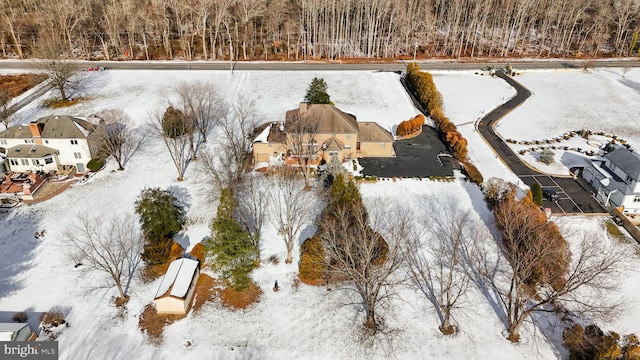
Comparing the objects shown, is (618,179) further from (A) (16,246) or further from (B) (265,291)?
(A) (16,246)

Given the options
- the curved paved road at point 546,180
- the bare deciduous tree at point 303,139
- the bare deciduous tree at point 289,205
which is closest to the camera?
the bare deciduous tree at point 289,205

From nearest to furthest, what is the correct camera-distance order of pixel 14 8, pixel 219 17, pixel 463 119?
pixel 463 119 < pixel 219 17 < pixel 14 8

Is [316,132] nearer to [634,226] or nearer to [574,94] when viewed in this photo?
[634,226]

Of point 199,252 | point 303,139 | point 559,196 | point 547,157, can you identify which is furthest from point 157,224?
point 547,157

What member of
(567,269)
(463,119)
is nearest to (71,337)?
(567,269)

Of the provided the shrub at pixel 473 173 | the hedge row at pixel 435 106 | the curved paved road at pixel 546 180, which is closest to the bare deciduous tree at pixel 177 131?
the hedge row at pixel 435 106

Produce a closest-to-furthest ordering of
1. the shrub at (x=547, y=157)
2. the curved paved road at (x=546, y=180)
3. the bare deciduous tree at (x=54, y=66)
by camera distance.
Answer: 1. the curved paved road at (x=546, y=180)
2. the shrub at (x=547, y=157)
3. the bare deciduous tree at (x=54, y=66)

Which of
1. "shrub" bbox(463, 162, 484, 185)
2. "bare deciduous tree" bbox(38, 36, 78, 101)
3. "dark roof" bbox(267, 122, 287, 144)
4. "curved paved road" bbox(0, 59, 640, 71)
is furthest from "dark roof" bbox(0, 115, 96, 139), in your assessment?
"shrub" bbox(463, 162, 484, 185)

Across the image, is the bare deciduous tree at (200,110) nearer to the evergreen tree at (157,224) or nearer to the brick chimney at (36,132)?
the evergreen tree at (157,224)
